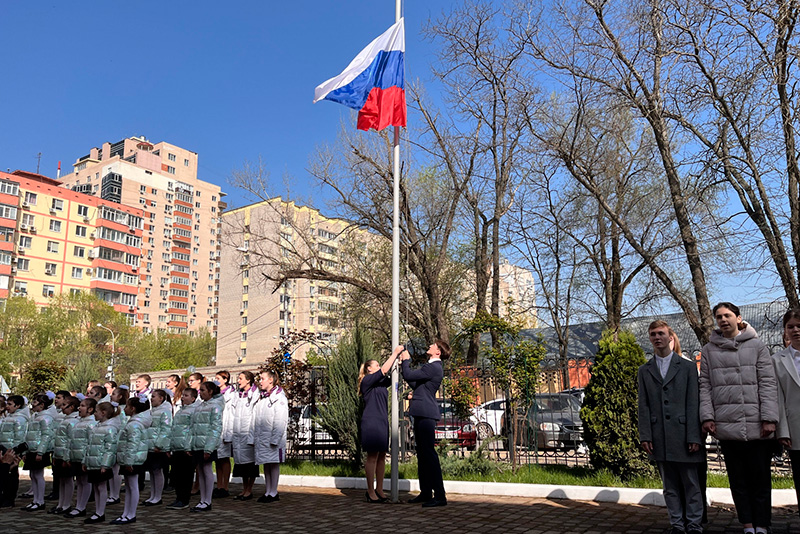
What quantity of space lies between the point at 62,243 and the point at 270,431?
6738cm

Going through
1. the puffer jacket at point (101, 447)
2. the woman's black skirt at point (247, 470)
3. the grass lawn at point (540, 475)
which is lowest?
the grass lawn at point (540, 475)

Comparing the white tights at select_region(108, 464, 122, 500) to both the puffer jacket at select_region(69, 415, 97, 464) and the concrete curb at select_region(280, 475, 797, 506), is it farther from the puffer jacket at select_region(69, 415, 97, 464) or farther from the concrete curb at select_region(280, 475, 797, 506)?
the concrete curb at select_region(280, 475, 797, 506)

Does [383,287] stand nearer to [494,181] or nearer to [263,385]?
[494,181]

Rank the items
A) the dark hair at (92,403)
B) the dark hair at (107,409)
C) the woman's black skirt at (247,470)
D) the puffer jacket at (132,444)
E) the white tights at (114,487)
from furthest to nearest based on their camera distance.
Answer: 1. the woman's black skirt at (247,470)
2. the white tights at (114,487)
3. the dark hair at (92,403)
4. the dark hair at (107,409)
5. the puffer jacket at (132,444)

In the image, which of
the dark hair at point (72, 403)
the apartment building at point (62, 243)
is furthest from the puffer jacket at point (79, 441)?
the apartment building at point (62, 243)

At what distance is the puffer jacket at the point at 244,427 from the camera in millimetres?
8969

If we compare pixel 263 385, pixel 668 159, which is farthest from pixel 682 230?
pixel 263 385

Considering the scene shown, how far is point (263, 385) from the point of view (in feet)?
30.0

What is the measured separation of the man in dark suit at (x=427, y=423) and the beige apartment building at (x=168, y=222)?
280ft

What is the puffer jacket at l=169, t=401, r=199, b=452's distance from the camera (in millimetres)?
8312

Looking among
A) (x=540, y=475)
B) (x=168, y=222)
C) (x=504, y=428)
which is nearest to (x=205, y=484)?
(x=540, y=475)

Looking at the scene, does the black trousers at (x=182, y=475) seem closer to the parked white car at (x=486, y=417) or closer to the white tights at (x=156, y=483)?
the white tights at (x=156, y=483)

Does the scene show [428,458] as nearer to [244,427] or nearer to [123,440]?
[244,427]

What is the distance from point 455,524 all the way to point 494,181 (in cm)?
1634
